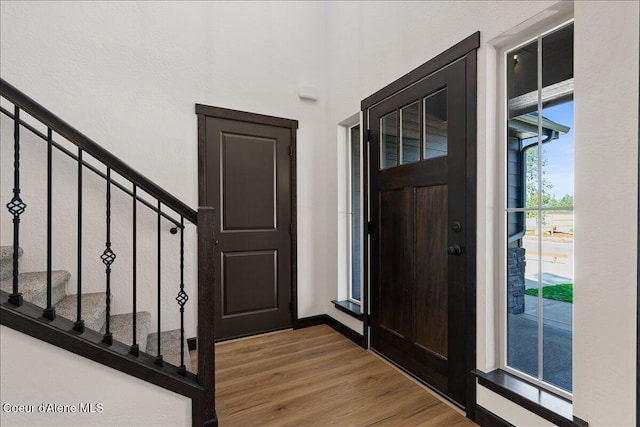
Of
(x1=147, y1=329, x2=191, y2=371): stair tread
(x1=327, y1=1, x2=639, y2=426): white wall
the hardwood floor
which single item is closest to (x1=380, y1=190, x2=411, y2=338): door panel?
the hardwood floor

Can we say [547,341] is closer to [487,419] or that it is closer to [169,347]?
[487,419]

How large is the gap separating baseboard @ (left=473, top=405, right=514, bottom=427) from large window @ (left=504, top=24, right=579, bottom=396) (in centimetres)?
25

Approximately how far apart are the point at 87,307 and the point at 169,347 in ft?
1.96

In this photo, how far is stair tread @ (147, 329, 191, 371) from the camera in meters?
2.03

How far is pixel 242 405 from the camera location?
193 cm

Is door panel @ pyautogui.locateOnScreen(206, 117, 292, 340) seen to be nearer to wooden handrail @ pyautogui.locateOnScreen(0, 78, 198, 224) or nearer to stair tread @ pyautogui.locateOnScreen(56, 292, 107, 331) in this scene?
stair tread @ pyautogui.locateOnScreen(56, 292, 107, 331)

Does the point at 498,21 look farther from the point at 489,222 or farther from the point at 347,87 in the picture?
the point at 347,87

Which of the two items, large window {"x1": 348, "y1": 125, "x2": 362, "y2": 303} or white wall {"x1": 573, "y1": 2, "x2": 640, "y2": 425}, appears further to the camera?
large window {"x1": 348, "y1": 125, "x2": 362, "y2": 303}

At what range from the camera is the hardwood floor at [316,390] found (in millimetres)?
1794

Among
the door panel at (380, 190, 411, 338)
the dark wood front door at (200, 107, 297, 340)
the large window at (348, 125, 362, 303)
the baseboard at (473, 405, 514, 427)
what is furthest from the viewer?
the large window at (348, 125, 362, 303)

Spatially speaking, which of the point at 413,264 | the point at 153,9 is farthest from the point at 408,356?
the point at 153,9

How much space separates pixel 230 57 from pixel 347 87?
1158 millimetres

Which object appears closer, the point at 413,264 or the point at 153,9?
the point at 413,264

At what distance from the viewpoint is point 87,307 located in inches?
79.1
